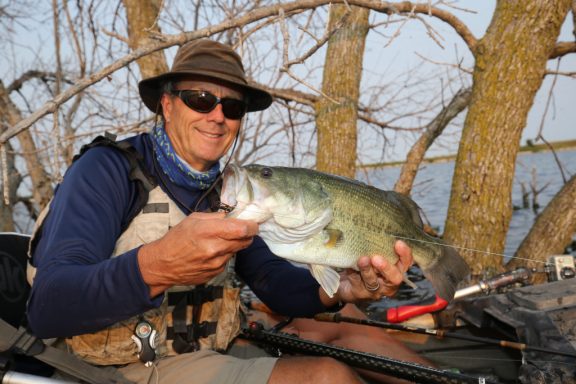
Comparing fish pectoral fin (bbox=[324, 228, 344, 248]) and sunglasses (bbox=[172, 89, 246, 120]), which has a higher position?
sunglasses (bbox=[172, 89, 246, 120])

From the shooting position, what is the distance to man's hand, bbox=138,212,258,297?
168 centimetres

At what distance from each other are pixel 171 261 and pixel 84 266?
0.43 m

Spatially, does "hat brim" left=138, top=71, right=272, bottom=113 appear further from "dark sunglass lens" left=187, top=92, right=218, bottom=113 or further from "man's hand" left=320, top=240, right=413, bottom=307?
"man's hand" left=320, top=240, right=413, bottom=307

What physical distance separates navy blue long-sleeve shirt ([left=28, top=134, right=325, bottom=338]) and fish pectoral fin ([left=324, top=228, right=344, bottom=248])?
794 mm

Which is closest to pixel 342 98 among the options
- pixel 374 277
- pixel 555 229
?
pixel 555 229

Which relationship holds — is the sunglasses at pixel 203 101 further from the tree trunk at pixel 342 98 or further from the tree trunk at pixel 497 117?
the tree trunk at pixel 342 98

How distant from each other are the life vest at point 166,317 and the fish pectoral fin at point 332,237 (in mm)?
838

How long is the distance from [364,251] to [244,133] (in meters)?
6.77

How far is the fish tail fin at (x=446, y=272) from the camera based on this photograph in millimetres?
2623

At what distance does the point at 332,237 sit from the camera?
2.30 metres

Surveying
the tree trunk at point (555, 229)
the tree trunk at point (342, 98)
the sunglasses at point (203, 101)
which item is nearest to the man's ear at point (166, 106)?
the sunglasses at point (203, 101)

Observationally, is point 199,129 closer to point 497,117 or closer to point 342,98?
point 497,117

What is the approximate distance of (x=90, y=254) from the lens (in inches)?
81.7

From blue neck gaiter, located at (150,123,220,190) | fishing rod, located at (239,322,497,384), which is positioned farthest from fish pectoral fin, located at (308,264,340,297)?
blue neck gaiter, located at (150,123,220,190)
